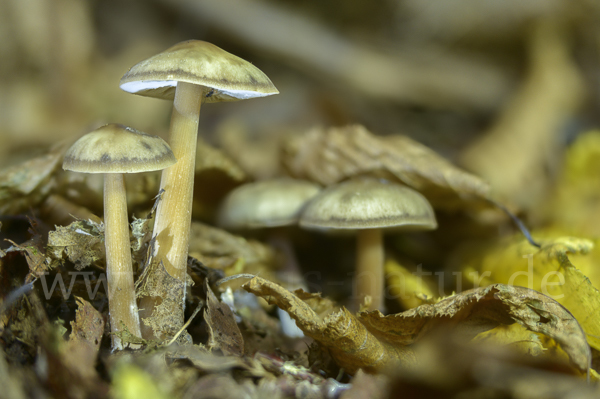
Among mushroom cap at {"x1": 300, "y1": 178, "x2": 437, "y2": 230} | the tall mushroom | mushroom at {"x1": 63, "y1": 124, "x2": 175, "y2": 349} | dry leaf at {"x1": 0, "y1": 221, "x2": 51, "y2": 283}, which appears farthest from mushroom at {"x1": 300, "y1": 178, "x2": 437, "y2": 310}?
dry leaf at {"x1": 0, "y1": 221, "x2": 51, "y2": 283}

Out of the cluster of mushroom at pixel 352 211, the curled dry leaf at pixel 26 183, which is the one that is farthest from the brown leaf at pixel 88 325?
the cluster of mushroom at pixel 352 211

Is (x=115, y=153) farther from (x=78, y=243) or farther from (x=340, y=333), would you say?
(x=340, y=333)

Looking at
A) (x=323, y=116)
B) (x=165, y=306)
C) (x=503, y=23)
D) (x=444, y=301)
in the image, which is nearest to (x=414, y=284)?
(x=444, y=301)

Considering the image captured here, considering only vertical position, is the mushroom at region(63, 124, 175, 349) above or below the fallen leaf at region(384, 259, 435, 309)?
above

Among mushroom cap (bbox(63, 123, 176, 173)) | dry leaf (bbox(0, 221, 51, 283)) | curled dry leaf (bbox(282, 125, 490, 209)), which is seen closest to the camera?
mushroom cap (bbox(63, 123, 176, 173))

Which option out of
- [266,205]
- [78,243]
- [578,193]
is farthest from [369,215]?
[578,193]

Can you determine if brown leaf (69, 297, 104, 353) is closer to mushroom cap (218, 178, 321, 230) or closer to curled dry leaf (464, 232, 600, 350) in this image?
mushroom cap (218, 178, 321, 230)
